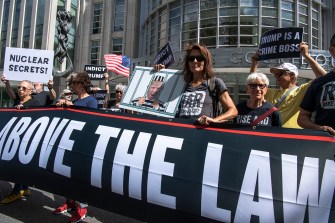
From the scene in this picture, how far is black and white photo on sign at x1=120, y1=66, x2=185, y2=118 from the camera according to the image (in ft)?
11.8

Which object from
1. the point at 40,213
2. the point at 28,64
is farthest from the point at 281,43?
the point at 28,64

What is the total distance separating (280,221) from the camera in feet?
8.14

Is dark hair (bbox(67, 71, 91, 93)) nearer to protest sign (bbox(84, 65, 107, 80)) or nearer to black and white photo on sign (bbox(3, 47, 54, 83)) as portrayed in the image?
black and white photo on sign (bbox(3, 47, 54, 83))

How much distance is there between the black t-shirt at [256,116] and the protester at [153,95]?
0.90 m

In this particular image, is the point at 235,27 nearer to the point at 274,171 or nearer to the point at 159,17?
the point at 159,17

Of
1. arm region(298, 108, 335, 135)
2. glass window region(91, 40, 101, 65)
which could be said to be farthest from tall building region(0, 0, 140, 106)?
arm region(298, 108, 335, 135)

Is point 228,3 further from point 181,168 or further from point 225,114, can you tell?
point 181,168

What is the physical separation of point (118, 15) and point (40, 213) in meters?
27.8

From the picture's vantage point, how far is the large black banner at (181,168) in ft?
8.23

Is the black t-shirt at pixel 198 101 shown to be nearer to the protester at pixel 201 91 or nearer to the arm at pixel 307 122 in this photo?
the protester at pixel 201 91

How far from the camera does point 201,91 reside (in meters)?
3.39

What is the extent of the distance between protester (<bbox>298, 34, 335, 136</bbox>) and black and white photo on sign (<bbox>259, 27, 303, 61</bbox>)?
1602mm

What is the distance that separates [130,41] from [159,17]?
6.01 m

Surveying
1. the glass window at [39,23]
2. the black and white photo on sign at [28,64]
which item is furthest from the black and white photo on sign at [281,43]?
the glass window at [39,23]
